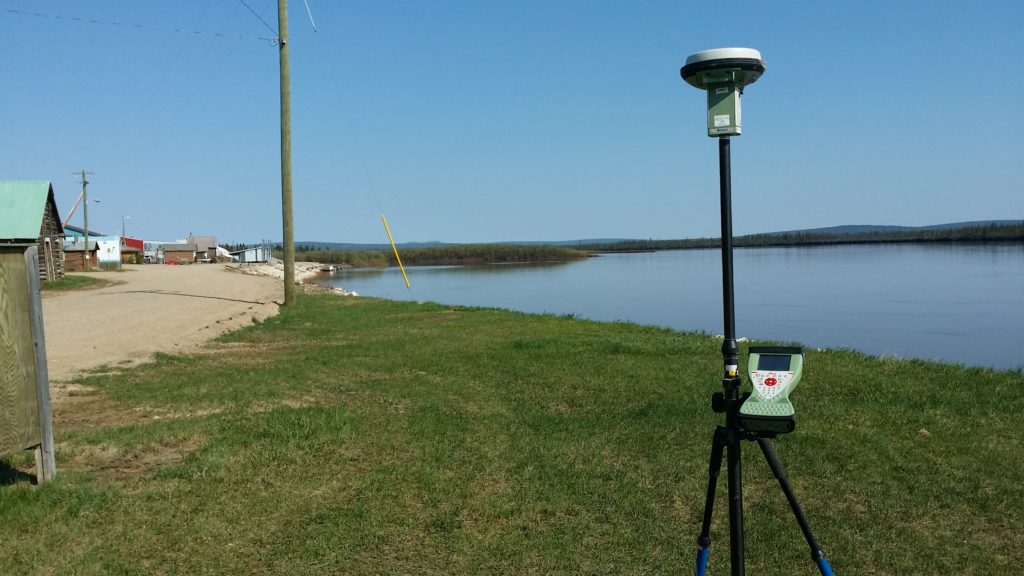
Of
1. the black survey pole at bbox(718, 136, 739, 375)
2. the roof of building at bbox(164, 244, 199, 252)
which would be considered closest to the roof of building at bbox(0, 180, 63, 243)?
the black survey pole at bbox(718, 136, 739, 375)

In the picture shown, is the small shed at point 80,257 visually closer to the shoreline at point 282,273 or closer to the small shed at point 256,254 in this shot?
the shoreline at point 282,273

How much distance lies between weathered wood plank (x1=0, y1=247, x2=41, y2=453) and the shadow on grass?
379 millimetres

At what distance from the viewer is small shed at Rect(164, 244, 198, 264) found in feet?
298

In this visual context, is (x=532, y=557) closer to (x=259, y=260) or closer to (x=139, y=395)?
(x=139, y=395)

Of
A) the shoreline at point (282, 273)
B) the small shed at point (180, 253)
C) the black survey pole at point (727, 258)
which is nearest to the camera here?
the black survey pole at point (727, 258)

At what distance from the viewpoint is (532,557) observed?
411 centimetres

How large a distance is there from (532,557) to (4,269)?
389 cm

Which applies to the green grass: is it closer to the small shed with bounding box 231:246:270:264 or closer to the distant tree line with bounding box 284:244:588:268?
the small shed with bounding box 231:246:270:264

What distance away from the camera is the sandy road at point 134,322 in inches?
456

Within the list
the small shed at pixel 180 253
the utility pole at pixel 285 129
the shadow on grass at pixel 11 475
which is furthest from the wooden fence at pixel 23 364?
the small shed at pixel 180 253

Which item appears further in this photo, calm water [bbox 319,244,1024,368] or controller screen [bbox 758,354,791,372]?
calm water [bbox 319,244,1024,368]

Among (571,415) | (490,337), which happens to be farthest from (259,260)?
(571,415)

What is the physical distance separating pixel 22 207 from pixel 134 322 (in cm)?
2031

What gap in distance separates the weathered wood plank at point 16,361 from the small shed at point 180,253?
91.7 metres
